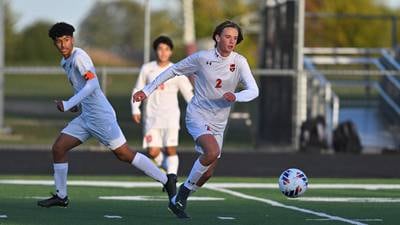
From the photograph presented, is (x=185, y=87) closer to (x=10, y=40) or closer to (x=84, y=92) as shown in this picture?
(x=84, y=92)

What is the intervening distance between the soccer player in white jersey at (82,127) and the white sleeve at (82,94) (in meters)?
0.17

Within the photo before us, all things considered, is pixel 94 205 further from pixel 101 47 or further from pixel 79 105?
pixel 101 47

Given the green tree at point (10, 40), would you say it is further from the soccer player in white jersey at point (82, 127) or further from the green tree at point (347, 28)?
the soccer player in white jersey at point (82, 127)

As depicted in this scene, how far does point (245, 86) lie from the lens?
1198 cm

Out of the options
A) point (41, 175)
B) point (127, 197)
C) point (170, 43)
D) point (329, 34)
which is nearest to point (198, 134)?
point (127, 197)

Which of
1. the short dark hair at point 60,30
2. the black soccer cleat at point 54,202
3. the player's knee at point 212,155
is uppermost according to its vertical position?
the short dark hair at point 60,30

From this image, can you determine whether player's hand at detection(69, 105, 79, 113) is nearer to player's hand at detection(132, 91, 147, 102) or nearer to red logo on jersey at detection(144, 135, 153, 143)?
player's hand at detection(132, 91, 147, 102)

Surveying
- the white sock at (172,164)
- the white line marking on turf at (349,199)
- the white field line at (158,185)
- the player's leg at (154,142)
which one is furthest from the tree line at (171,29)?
the white line marking on turf at (349,199)

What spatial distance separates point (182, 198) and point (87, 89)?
1530 millimetres

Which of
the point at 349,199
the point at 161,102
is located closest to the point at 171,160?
the point at 161,102

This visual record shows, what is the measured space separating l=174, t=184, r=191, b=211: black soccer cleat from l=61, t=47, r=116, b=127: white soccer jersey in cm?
131

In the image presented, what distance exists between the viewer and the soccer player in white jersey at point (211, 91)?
39.0ft

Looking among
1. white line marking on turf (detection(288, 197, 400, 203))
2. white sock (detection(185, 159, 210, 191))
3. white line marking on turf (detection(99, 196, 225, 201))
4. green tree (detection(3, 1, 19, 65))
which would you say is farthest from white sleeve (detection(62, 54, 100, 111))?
green tree (detection(3, 1, 19, 65))

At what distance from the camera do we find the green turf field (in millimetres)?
11680
